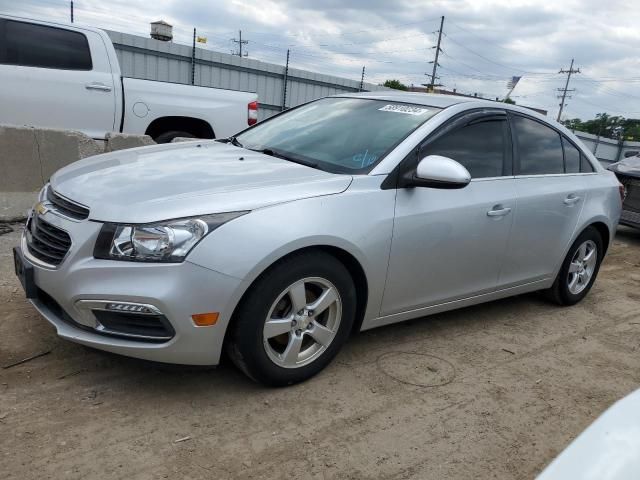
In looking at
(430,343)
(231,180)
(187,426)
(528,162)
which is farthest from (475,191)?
(187,426)

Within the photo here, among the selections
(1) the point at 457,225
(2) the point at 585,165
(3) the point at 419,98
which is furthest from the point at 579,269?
(3) the point at 419,98

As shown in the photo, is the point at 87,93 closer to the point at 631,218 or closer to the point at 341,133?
the point at 341,133

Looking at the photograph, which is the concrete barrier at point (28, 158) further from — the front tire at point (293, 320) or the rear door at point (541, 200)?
the rear door at point (541, 200)

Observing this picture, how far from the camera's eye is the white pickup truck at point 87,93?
607 cm

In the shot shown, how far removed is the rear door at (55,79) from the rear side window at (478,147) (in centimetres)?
449

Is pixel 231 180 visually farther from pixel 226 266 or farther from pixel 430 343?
pixel 430 343

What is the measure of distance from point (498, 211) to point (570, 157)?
1319 mm

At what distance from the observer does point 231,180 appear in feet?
9.84

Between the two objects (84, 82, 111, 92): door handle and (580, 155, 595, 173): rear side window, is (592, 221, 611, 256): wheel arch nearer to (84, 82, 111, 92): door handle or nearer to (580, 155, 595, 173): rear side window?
(580, 155, 595, 173): rear side window

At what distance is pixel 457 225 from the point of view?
3580 mm

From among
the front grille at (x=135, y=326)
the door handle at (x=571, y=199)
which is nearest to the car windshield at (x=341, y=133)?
the front grille at (x=135, y=326)

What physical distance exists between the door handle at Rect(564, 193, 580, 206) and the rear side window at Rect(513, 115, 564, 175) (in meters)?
0.22

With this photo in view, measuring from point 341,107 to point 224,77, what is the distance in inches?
458

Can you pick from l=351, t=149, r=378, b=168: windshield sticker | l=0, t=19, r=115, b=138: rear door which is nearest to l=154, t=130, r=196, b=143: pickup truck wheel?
l=0, t=19, r=115, b=138: rear door
